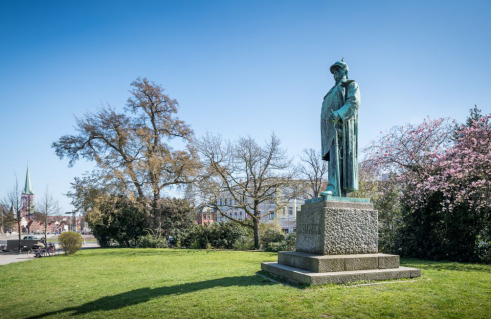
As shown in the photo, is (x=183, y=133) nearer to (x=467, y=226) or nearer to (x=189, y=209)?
(x=189, y=209)

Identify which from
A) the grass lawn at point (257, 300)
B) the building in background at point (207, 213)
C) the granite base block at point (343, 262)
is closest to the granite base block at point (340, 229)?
the granite base block at point (343, 262)

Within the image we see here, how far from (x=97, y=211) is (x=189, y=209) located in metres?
6.83

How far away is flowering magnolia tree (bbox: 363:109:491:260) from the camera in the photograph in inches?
444

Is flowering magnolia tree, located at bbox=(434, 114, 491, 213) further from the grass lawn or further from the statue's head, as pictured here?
the statue's head

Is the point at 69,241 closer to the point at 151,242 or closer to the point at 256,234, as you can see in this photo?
the point at 151,242

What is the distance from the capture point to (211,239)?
2220cm

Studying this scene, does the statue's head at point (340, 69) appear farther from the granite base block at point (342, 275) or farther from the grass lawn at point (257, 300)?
the grass lawn at point (257, 300)

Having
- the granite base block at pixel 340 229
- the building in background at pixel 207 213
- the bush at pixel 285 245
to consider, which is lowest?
the bush at pixel 285 245

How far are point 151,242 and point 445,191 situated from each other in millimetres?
18605

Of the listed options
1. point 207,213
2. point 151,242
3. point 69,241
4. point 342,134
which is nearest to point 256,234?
point 151,242

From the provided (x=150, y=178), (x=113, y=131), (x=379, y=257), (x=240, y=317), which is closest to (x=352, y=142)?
(x=379, y=257)

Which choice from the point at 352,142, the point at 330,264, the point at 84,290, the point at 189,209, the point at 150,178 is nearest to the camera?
the point at 330,264

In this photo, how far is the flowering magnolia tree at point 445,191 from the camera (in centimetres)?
1129

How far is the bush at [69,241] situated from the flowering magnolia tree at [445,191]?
17175 millimetres
